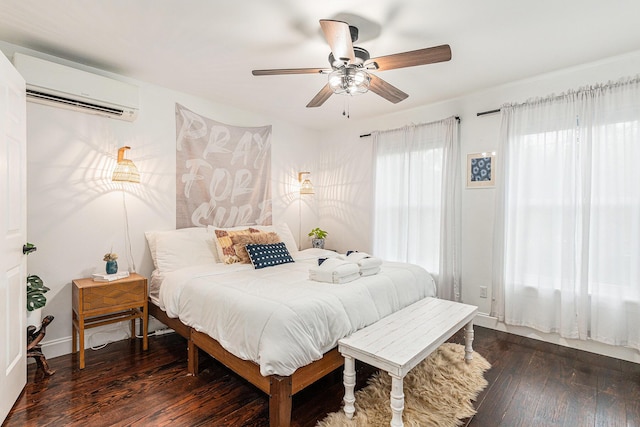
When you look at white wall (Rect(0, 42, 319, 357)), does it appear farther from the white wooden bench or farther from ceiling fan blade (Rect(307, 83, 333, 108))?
the white wooden bench

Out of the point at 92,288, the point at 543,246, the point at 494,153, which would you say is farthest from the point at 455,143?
the point at 92,288

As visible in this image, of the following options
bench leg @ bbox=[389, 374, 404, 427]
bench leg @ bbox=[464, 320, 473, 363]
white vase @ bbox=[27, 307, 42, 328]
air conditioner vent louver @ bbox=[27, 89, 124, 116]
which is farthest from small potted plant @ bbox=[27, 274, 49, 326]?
bench leg @ bbox=[464, 320, 473, 363]

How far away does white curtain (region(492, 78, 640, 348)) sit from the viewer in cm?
255

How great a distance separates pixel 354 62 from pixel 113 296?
2608 mm

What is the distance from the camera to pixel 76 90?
2.54m

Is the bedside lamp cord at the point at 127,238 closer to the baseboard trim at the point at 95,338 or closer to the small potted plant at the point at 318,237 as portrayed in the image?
the baseboard trim at the point at 95,338

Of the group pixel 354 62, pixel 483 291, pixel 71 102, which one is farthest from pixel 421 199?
pixel 71 102

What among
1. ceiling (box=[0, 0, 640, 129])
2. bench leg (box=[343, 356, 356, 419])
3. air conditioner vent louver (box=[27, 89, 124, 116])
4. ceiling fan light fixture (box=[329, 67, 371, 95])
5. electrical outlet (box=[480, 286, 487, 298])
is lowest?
bench leg (box=[343, 356, 356, 419])

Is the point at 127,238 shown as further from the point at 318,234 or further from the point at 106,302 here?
the point at 318,234

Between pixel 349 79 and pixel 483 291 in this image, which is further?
pixel 483 291

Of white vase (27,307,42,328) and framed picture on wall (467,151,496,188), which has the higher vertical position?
framed picture on wall (467,151,496,188)

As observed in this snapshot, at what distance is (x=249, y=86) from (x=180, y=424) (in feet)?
9.49

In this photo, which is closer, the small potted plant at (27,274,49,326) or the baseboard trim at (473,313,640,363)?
the small potted plant at (27,274,49,326)

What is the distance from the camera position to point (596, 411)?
1.95m
